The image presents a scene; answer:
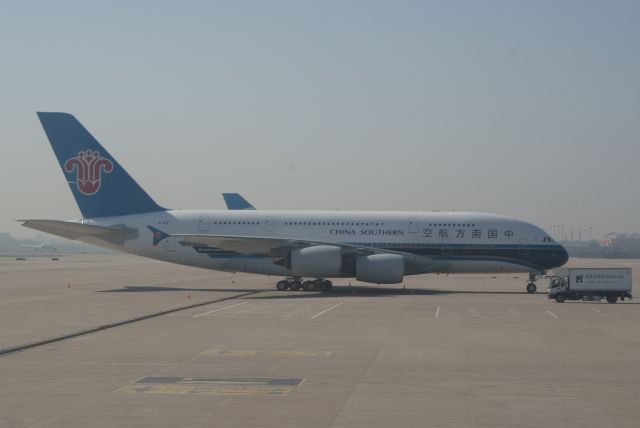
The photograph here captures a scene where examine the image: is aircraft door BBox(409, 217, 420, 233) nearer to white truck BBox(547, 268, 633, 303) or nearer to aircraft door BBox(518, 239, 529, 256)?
aircraft door BBox(518, 239, 529, 256)

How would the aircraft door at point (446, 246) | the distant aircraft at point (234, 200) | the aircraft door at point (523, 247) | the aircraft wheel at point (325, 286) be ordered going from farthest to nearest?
the distant aircraft at point (234, 200) < the aircraft door at point (523, 247) < the aircraft door at point (446, 246) < the aircraft wheel at point (325, 286)

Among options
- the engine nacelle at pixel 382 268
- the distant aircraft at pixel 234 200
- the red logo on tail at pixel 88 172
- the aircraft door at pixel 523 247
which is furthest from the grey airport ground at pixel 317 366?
the distant aircraft at pixel 234 200

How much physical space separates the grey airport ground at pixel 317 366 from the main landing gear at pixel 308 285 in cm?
1129

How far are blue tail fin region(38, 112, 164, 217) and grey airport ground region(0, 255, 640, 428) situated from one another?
1362cm

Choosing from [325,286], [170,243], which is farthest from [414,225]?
[170,243]

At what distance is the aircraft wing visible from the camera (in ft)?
149

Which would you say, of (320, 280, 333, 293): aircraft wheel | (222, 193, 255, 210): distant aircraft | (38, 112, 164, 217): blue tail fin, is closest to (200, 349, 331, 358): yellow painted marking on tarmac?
(320, 280, 333, 293): aircraft wheel

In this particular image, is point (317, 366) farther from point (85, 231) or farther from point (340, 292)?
point (85, 231)

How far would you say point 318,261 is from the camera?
45062 mm

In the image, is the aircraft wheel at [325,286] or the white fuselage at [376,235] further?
the white fuselage at [376,235]

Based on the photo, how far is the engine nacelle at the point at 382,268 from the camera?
44.8 metres

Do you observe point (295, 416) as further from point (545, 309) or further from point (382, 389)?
point (545, 309)

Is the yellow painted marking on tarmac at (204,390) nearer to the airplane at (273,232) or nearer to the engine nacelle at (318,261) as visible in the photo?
the engine nacelle at (318,261)

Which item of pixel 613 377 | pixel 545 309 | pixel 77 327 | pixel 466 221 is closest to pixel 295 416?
pixel 613 377
